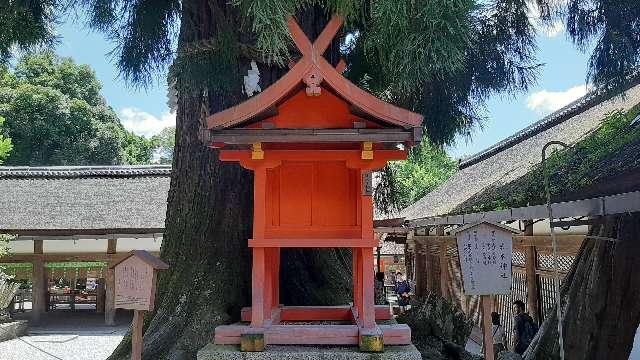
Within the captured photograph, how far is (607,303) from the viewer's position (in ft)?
15.1

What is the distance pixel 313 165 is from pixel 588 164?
7.88 ft

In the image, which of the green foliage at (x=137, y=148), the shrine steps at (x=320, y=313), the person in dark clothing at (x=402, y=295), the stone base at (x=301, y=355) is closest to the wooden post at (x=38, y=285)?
the person in dark clothing at (x=402, y=295)

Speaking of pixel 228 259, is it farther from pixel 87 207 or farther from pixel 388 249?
pixel 388 249

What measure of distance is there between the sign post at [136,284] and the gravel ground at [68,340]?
666 centimetres

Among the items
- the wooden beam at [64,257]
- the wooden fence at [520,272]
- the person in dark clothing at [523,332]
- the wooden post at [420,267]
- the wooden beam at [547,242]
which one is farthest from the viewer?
the wooden post at [420,267]

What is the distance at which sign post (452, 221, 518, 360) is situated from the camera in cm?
327

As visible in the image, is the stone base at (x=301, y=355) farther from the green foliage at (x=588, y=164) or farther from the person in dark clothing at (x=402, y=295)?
the person in dark clothing at (x=402, y=295)

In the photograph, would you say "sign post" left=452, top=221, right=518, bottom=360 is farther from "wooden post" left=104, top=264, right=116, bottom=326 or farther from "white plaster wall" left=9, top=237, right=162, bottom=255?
"wooden post" left=104, top=264, right=116, bottom=326

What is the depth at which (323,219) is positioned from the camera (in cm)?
400

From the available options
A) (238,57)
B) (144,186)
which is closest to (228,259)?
(238,57)

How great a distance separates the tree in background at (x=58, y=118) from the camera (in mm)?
26297

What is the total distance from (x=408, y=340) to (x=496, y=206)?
9.38 feet

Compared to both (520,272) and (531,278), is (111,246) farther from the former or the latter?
(531,278)

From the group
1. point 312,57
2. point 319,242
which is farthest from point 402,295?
point 312,57
